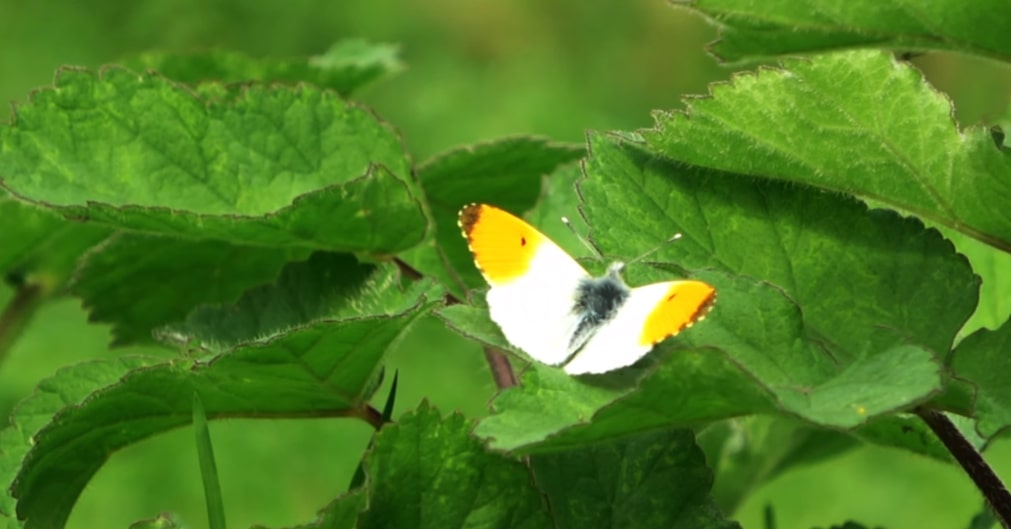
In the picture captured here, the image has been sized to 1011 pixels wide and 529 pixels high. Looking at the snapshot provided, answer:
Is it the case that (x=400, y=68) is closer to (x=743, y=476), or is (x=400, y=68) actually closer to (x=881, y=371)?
(x=743, y=476)

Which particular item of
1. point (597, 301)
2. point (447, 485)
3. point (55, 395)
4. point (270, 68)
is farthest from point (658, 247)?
point (270, 68)

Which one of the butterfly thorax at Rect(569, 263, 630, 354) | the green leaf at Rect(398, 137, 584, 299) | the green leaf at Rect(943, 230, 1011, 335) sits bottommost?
the green leaf at Rect(943, 230, 1011, 335)

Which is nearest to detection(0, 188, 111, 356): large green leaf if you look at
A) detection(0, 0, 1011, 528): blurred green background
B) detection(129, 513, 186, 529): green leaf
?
detection(129, 513, 186, 529): green leaf

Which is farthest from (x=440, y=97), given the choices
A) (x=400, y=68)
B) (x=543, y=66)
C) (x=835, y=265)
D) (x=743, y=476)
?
(x=835, y=265)

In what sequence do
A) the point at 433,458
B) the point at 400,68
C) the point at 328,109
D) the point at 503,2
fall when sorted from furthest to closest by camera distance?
the point at 503,2 → the point at 400,68 → the point at 328,109 → the point at 433,458

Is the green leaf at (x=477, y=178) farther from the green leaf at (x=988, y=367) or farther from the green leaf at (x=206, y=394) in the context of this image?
the green leaf at (x=988, y=367)

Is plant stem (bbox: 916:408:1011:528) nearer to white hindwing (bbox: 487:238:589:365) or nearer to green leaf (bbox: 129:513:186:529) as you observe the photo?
white hindwing (bbox: 487:238:589:365)

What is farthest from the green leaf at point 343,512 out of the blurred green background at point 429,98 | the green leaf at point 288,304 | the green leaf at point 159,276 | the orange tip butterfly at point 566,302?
the blurred green background at point 429,98
